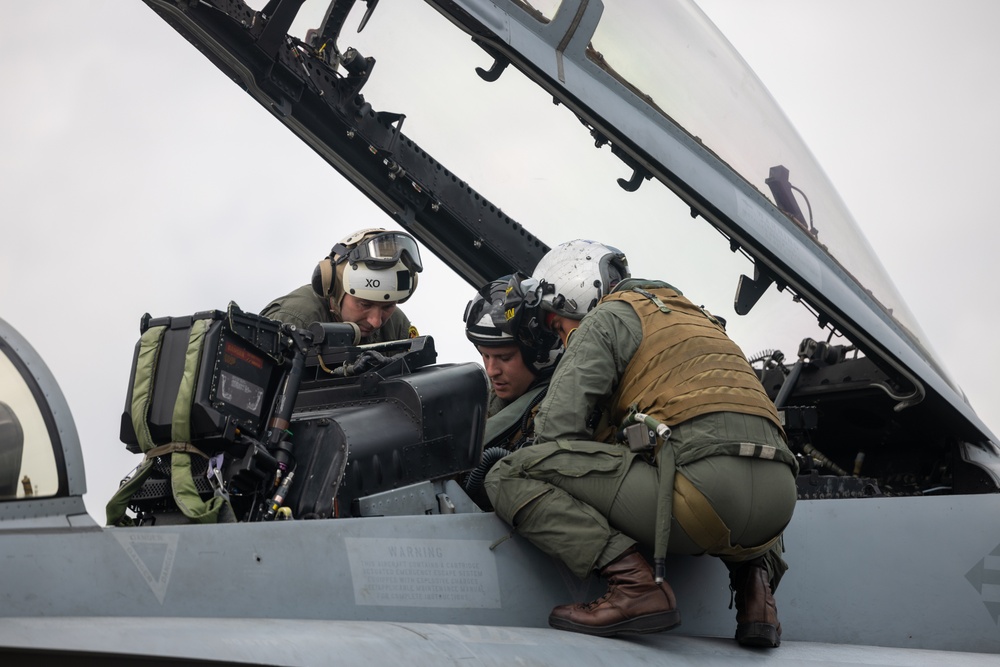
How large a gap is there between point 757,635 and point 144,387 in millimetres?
1940

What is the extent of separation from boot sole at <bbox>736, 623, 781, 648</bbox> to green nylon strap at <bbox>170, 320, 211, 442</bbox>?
1739mm

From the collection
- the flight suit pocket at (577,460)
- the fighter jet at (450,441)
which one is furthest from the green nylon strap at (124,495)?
the flight suit pocket at (577,460)

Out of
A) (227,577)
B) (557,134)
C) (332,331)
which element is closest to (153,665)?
(227,577)

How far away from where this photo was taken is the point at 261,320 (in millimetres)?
3252

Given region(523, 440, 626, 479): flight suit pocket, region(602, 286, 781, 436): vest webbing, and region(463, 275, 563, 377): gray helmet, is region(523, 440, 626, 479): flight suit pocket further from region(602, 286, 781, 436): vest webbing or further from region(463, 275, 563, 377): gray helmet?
region(463, 275, 563, 377): gray helmet

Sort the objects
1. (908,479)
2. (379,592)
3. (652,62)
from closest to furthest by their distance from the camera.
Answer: (379,592)
(652,62)
(908,479)

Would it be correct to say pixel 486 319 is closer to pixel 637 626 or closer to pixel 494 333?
pixel 494 333

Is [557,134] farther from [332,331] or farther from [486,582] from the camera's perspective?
[486,582]

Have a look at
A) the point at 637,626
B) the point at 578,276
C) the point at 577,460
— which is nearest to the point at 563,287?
the point at 578,276

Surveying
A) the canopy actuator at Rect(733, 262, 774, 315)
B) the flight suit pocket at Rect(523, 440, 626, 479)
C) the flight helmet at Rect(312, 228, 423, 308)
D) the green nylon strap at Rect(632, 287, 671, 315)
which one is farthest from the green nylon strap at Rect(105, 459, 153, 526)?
the canopy actuator at Rect(733, 262, 774, 315)

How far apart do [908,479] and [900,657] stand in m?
1.17

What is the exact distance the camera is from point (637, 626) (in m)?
3.01

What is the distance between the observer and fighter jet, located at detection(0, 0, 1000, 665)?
250cm

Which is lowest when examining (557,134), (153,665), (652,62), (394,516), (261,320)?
(153,665)
